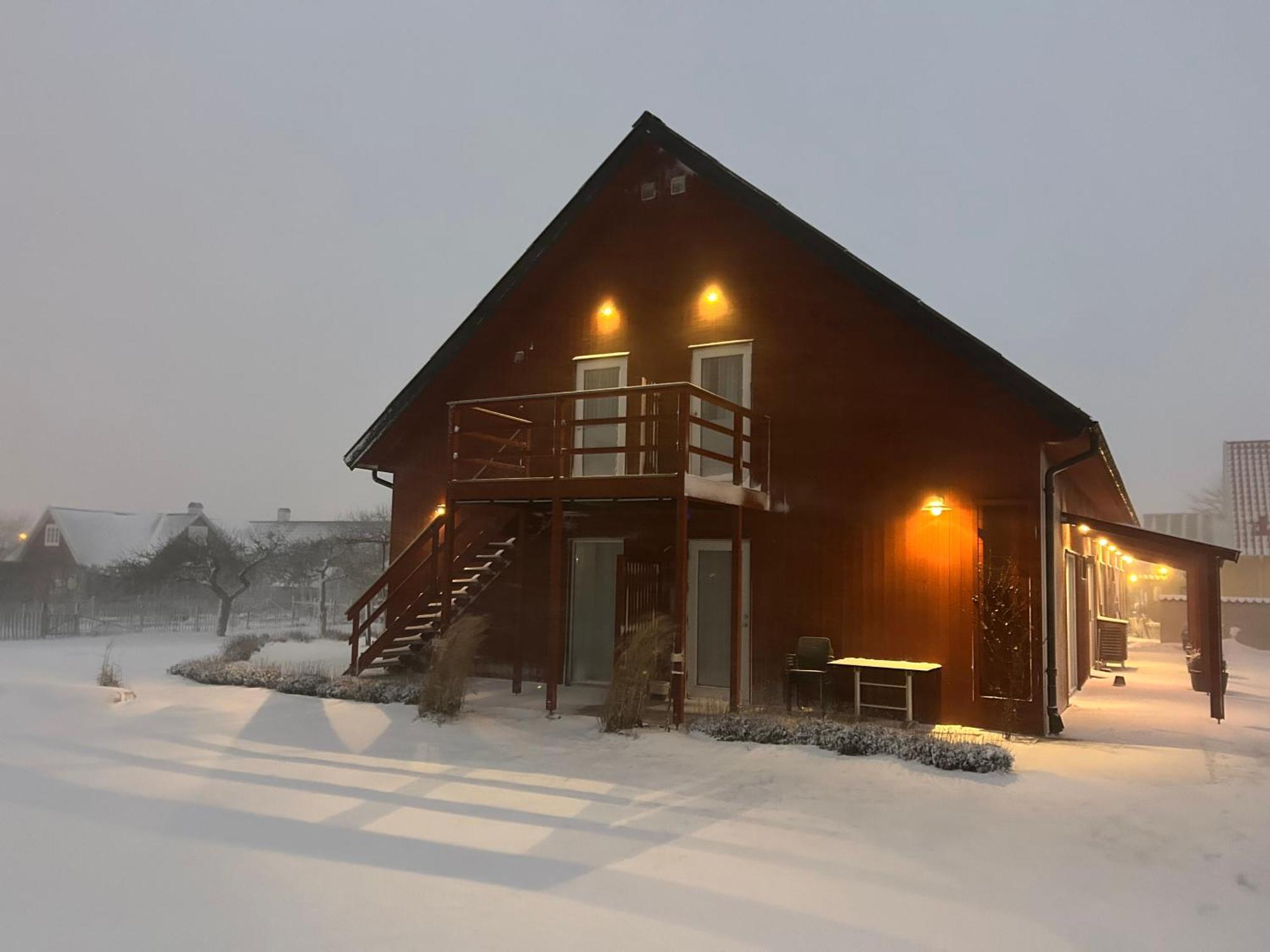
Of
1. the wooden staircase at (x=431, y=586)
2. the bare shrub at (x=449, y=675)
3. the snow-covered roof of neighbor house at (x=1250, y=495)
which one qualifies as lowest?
the bare shrub at (x=449, y=675)

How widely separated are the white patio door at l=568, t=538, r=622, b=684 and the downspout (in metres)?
6.14

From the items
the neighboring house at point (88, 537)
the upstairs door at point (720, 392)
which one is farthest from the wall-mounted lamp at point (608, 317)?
the neighboring house at point (88, 537)

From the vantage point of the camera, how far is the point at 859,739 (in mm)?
9281

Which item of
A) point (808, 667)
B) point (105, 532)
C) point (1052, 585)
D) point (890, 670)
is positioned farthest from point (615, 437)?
point (105, 532)

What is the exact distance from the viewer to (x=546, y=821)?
6.70 m

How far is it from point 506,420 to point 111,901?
9820 mm

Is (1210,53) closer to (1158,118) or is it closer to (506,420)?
(1158,118)

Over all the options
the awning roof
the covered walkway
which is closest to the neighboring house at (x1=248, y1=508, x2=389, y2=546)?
the awning roof

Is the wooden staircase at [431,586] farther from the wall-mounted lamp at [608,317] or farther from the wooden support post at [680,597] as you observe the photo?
the wooden support post at [680,597]

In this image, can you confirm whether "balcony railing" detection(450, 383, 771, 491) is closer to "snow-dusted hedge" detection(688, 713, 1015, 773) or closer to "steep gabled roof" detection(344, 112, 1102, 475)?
"steep gabled roof" detection(344, 112, 1102, 475)

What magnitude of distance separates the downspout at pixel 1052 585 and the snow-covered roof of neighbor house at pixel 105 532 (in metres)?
35.9

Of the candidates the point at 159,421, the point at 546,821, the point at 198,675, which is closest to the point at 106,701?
the point at 198,675

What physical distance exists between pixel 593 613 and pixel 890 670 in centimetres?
510

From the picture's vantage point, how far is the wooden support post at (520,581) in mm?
14016
